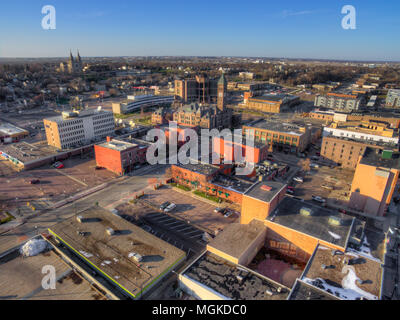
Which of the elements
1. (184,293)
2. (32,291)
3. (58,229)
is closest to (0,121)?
(58,229)

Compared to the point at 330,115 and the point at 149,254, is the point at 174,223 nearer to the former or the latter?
the point at 149,254

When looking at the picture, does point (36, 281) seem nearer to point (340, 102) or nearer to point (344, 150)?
point (344, 150)

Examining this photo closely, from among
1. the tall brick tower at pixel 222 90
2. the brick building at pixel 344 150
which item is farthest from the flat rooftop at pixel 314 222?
the tall brick tower at pixel 222 90

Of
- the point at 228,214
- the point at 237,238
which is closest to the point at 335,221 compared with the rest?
the point at 237,238

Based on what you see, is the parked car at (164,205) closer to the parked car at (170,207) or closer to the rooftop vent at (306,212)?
the parked car at (170,207)

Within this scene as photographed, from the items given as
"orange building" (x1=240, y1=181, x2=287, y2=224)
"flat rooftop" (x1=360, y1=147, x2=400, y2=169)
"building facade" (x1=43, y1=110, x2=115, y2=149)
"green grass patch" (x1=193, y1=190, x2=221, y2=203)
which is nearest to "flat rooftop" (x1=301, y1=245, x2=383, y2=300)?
"orange building" (x1=240, y1=181, x2=287, y2=224)

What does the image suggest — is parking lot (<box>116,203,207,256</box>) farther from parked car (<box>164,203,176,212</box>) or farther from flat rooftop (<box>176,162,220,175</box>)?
flat rooftop (<box>176,162,220,175</box>)
